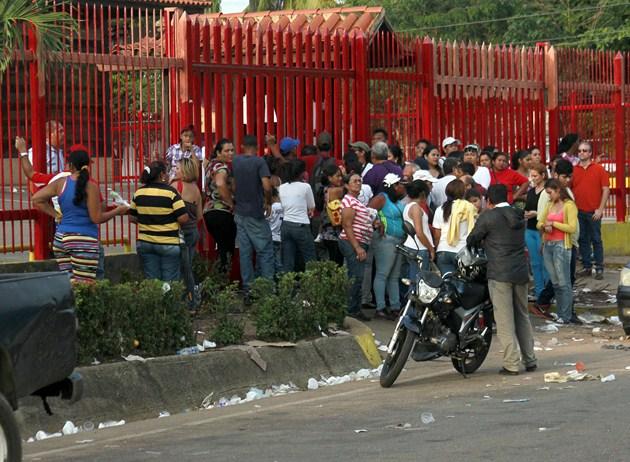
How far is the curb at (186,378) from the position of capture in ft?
32.9

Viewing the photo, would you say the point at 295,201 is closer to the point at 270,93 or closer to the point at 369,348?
the point at 270,93

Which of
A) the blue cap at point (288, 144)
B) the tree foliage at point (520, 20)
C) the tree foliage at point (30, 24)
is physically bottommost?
the blue cap at point (288, 144)

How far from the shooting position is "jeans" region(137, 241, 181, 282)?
1289 cm

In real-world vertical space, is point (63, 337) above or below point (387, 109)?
below

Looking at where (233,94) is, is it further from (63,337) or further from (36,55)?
(63,337)

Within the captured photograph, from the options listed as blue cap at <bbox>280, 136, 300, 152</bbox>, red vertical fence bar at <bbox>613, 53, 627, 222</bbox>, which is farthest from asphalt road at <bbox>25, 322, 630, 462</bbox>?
red vertical fence bar at <bbox>613, 53, 627, 222</bbox>

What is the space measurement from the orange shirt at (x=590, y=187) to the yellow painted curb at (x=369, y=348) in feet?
20.3

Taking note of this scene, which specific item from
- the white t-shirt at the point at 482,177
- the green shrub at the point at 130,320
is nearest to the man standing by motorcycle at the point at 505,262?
the green shrub at the point at 130,320

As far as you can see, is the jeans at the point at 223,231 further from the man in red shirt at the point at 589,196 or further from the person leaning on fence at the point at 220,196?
the man in red shirt at the point at 589,196

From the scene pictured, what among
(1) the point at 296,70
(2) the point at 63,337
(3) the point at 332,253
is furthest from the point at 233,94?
(2) the point at 63,337

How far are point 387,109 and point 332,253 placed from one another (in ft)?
11.4

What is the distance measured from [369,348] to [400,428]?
4035 mm

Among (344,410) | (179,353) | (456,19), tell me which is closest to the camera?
(344,410)

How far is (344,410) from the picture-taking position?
1002 cm
